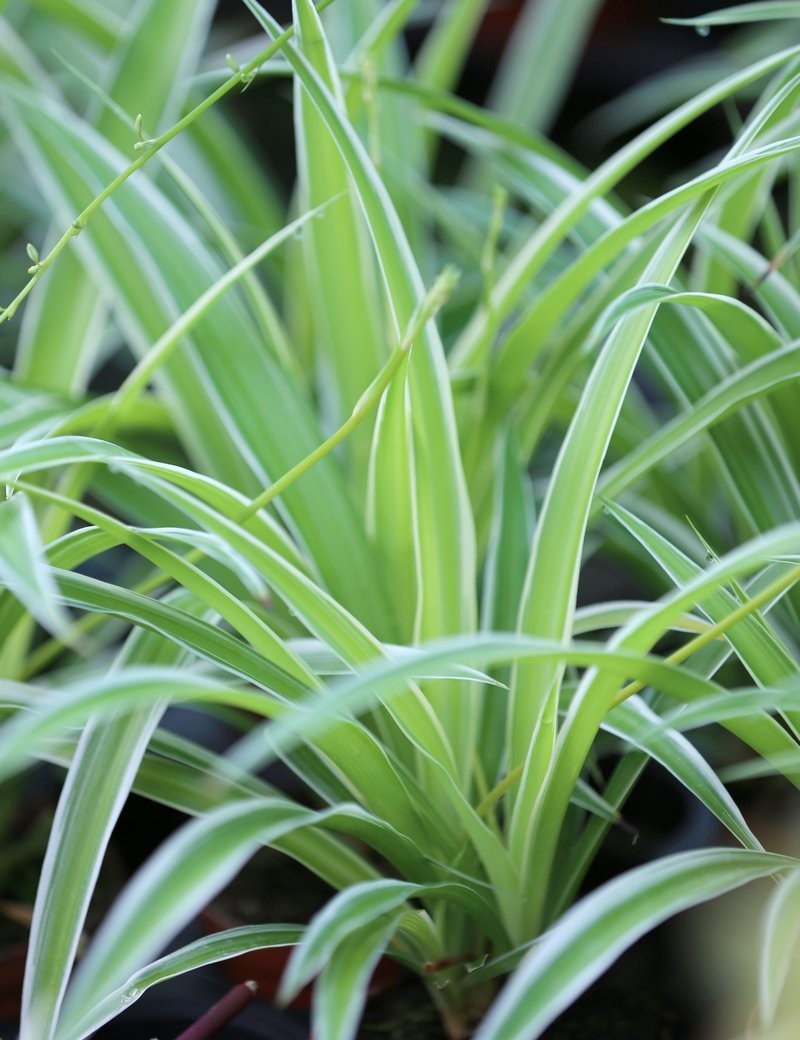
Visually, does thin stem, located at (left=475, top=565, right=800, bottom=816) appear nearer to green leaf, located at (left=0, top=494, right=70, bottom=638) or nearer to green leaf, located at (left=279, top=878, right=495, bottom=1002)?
green leaf, located at (left=279, top=878, right=495, bottom=1002)

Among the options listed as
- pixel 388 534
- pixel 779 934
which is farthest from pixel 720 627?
pixel 388 534

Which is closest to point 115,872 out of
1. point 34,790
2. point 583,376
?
point 34,790

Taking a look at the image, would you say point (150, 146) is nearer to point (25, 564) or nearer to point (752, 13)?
point (25, 564)

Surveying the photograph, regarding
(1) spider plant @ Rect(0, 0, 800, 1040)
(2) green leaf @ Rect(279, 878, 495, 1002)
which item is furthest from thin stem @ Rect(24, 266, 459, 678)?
(2) green leaf @ Rect(279, 878, 495, 1002)

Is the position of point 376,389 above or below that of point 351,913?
above

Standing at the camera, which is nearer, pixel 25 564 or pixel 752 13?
pixel 25 564

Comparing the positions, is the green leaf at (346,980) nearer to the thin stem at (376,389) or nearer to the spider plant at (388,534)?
the spider plant at (388,534)

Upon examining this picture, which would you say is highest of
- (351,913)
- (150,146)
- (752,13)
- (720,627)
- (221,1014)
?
(752,13)
